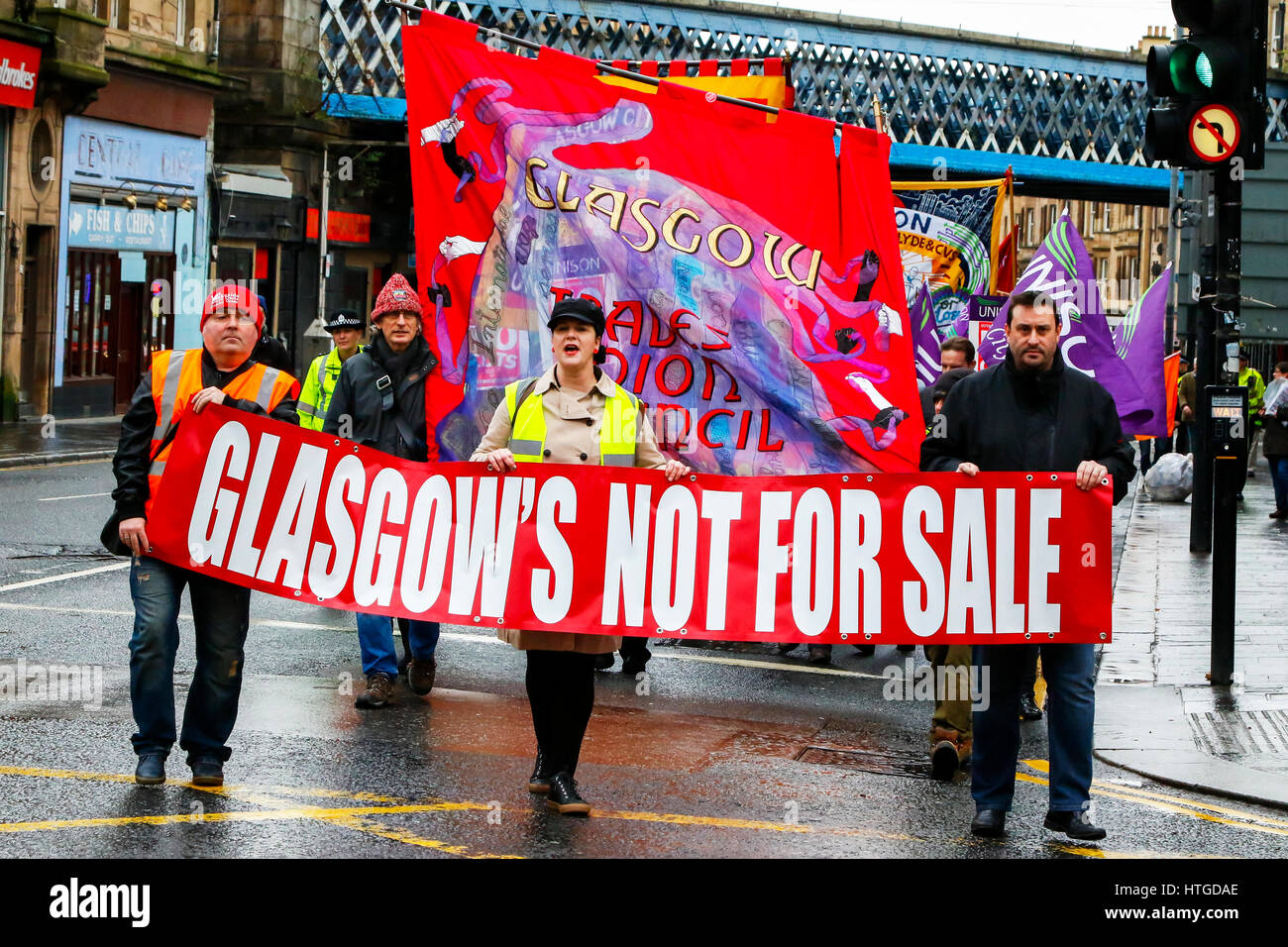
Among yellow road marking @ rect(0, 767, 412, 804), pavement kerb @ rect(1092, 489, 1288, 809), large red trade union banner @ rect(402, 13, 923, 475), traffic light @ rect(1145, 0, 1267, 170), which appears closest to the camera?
yellow road marking @ rect(0, 767, 412, 804)

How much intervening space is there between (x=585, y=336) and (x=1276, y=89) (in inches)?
2070

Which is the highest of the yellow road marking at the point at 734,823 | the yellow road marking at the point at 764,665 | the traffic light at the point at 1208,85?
the traffic light at the point at 1208,85

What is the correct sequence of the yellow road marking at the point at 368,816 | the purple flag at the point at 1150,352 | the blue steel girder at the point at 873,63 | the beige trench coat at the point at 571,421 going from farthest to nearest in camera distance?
the blue steel girder at the point at 873,63
the purple flag at the point at 1150,352
the beige trench coat at the point at 571,421
the yellow road marking at the point at 368,816

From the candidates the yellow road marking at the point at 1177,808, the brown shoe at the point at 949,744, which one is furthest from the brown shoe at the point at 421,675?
the yellow road marking at the point at 1177,808

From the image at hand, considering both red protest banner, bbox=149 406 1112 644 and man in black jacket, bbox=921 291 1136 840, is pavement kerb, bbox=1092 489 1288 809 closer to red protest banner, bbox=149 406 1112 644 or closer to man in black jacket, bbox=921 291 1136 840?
man in black jacket, bbox=921 291 1136 840

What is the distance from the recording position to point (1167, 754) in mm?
8156

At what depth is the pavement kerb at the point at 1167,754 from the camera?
7.45 metres

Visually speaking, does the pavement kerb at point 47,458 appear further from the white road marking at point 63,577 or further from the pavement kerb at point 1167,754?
the pavement kerb at point 1167,754

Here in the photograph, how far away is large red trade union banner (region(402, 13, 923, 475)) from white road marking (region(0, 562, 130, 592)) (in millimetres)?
4863

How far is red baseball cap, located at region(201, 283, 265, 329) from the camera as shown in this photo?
22.5ft

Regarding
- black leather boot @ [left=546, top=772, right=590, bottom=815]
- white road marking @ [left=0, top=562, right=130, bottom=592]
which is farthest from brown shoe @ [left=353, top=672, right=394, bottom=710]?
white road marking @ [left=0, top=562, right=130, bottom=592]

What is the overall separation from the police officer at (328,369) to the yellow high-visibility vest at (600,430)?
3.03 m

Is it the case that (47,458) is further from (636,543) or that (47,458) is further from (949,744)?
(949,744)

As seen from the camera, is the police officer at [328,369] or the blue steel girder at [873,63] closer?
the police officer at [328,369]
